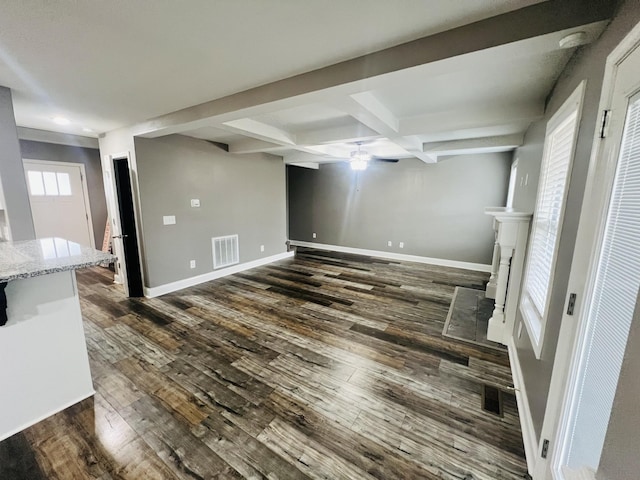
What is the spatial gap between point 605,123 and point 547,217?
41.2 inches

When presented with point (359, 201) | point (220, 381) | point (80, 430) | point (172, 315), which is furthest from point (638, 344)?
point (359, 201)

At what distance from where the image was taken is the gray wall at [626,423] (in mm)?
711

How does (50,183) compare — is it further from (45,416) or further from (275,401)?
(275,401)

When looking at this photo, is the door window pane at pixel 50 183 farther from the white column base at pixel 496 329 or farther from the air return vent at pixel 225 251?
the white column base at pixel 496 329

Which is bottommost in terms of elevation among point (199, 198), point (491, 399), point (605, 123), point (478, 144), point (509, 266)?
point (491, 399)

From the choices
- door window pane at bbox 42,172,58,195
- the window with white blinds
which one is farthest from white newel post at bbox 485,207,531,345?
door window pane at bbox 42,172,58,195

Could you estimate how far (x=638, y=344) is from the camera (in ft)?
2.43

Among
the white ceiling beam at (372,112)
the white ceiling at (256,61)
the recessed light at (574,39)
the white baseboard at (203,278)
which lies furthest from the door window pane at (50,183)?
the recessed light at (574,39)

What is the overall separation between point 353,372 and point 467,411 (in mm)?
886

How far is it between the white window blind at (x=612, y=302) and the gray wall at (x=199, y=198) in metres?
4.48

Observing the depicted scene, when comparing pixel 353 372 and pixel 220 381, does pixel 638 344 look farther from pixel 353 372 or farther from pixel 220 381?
pixel 220 381

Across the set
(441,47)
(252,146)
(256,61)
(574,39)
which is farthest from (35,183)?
(574,39)

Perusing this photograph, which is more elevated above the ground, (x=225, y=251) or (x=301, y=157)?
(x=301, y=157)

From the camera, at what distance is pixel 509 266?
295cm
